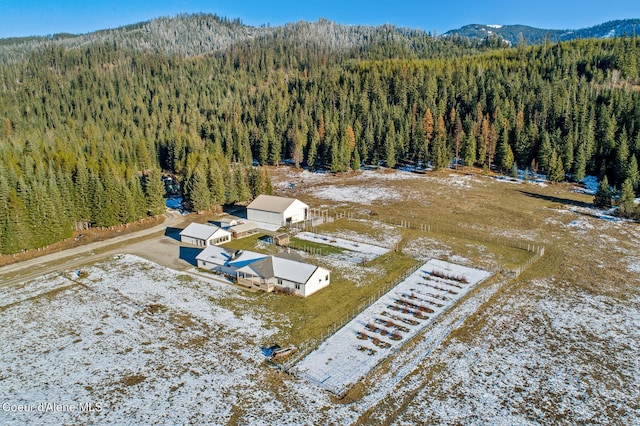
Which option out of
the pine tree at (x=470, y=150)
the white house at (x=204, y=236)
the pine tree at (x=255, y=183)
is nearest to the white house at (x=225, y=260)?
the white house at (x=204, y=236)

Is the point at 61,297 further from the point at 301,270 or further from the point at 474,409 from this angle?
the point at 474,409

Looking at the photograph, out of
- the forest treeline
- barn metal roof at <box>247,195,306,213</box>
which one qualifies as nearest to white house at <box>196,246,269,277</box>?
barn metal roof at <box>247,195,306,213</box>

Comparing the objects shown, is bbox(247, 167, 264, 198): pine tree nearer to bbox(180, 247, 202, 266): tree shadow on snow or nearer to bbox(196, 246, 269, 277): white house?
bbox(180, 247, 202, 266): tree shadow on snow

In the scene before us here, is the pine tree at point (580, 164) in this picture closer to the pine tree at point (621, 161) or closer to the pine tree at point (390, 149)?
the pine tree at point (621, 161)

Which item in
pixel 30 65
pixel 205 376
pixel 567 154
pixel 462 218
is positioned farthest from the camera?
pixel 30 65

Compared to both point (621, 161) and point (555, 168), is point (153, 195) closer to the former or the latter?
point (555, 168)

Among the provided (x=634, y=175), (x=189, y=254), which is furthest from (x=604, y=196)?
(x=189, y=254)

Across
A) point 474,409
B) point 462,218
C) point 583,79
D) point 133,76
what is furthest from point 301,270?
point 133,76
